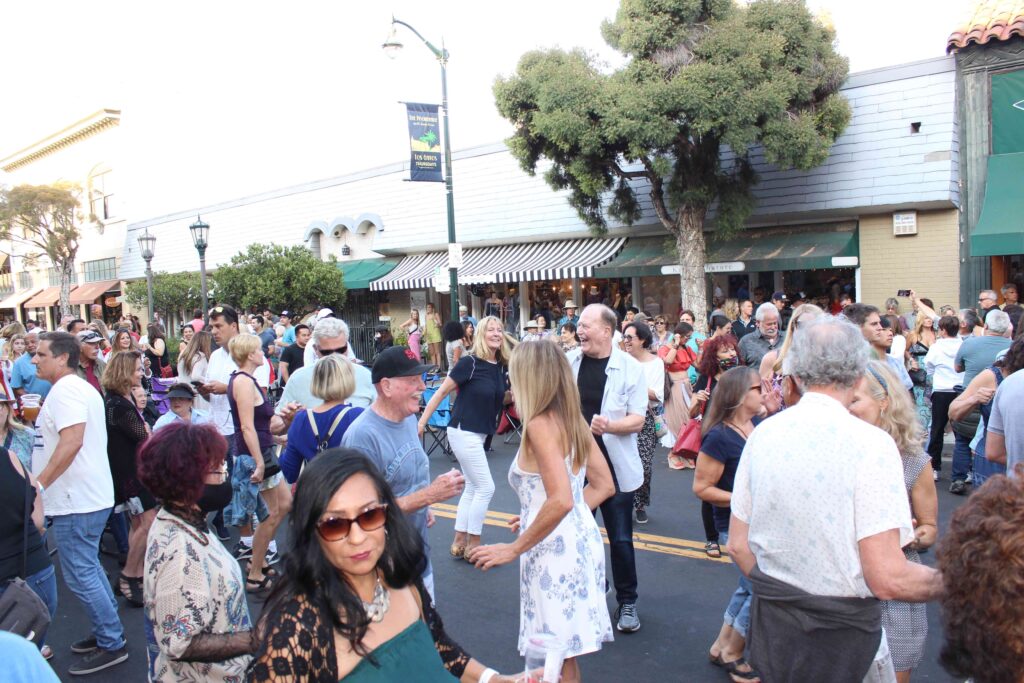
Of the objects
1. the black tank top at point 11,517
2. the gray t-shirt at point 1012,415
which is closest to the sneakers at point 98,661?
A: the black tank top at point 11,517

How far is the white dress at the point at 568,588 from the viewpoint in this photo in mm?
3406

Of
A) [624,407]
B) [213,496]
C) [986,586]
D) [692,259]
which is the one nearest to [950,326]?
[624,407]

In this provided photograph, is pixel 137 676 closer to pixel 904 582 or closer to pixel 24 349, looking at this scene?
pixel 904 582

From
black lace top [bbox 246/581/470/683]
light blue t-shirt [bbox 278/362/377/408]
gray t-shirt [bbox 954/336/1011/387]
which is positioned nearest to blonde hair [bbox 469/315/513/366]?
light blue t-shirt [bbox 278/362/377/408]

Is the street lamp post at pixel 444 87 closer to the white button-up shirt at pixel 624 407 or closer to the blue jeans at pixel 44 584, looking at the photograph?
the white button-up shirt at pixel 624 407

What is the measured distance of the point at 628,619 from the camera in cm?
480

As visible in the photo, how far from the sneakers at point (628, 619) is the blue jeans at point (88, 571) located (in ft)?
10.4

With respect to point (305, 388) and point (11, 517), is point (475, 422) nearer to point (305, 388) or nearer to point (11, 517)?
point (305, 388)

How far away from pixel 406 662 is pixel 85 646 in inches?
152

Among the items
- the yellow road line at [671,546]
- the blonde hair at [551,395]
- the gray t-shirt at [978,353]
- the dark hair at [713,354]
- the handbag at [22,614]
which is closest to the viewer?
the handbag at [22,614]

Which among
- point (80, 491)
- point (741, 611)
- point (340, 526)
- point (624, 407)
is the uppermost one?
point (340, 526)

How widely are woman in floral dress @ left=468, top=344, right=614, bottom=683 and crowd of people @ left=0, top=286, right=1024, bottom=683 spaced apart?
11 mm

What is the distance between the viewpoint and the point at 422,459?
4.04 m

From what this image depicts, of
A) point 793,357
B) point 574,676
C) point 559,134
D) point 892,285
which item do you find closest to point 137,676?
point 574,676
